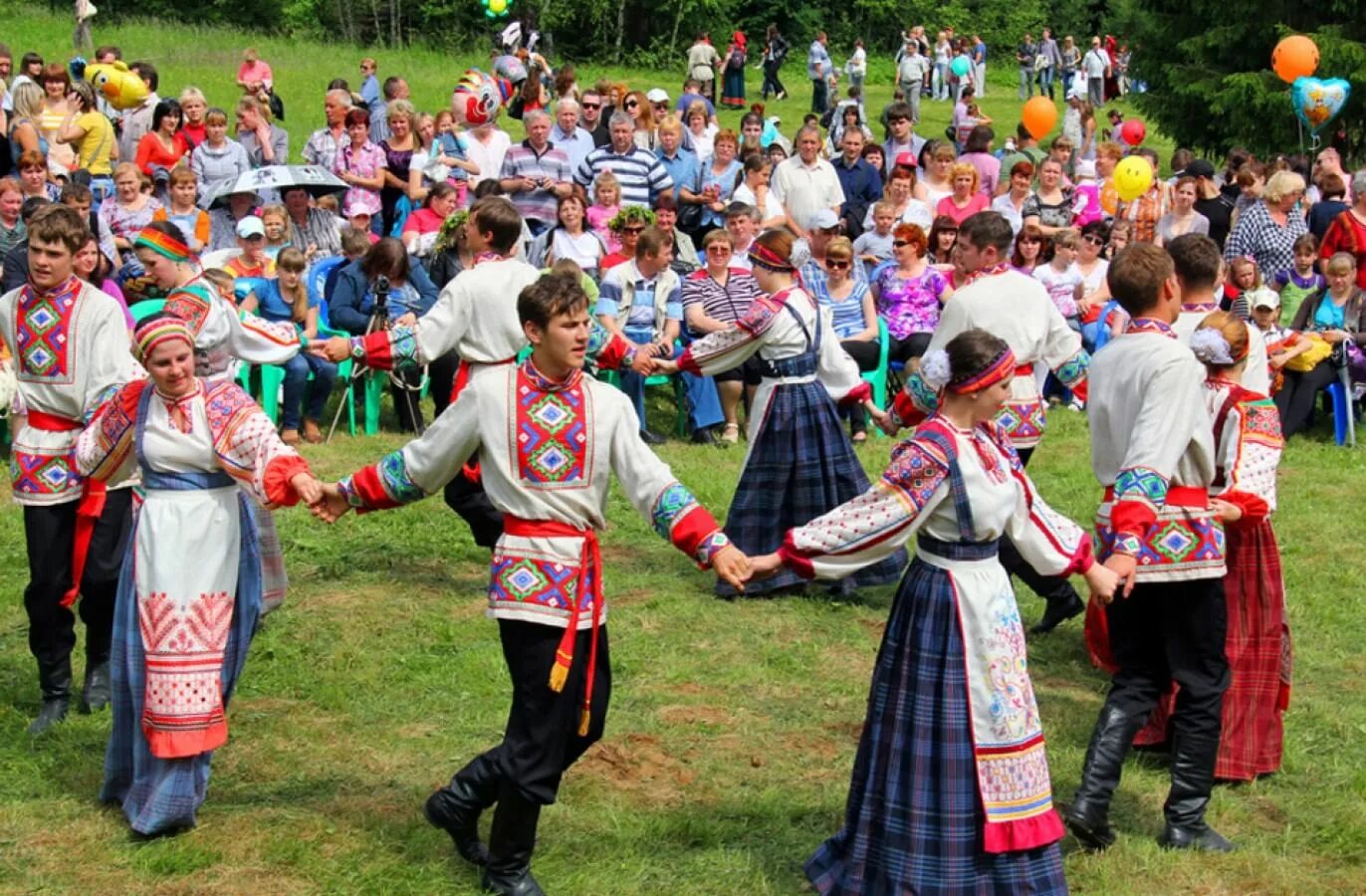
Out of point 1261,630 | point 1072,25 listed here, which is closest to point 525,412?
point 1261,630

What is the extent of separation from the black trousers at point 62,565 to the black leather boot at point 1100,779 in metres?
3.61

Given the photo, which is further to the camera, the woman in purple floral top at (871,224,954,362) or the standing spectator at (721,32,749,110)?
the standing spectator at (721,32,749,110)

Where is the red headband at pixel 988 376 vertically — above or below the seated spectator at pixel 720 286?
above

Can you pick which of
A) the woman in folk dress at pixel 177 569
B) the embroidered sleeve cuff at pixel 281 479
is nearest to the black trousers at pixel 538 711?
the embroidered sleeve cuff at pixel 281 479

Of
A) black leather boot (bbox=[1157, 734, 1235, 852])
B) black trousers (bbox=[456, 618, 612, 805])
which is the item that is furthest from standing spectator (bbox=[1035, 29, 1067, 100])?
black trousers (bbox=[456, 618, 612, 805])

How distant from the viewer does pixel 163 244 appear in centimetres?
632

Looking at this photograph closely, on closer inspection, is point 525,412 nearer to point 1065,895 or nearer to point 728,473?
point 1065,895

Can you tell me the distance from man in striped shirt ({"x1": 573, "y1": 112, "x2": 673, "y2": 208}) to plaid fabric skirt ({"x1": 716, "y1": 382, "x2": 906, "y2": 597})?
17.7 feet

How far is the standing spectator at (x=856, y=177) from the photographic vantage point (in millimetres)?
15180

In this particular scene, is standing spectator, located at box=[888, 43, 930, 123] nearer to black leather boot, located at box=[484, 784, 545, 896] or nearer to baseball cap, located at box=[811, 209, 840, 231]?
baseball cap, located at box=[811, 209, 840, 231]

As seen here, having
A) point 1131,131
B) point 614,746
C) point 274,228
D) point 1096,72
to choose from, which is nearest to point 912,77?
point 1096,72

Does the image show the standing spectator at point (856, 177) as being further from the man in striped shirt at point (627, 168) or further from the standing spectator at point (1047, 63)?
the standing spectator at point (1047, 63)

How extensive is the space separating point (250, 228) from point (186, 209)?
839 mm

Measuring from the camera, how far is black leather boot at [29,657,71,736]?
6.62 meters
